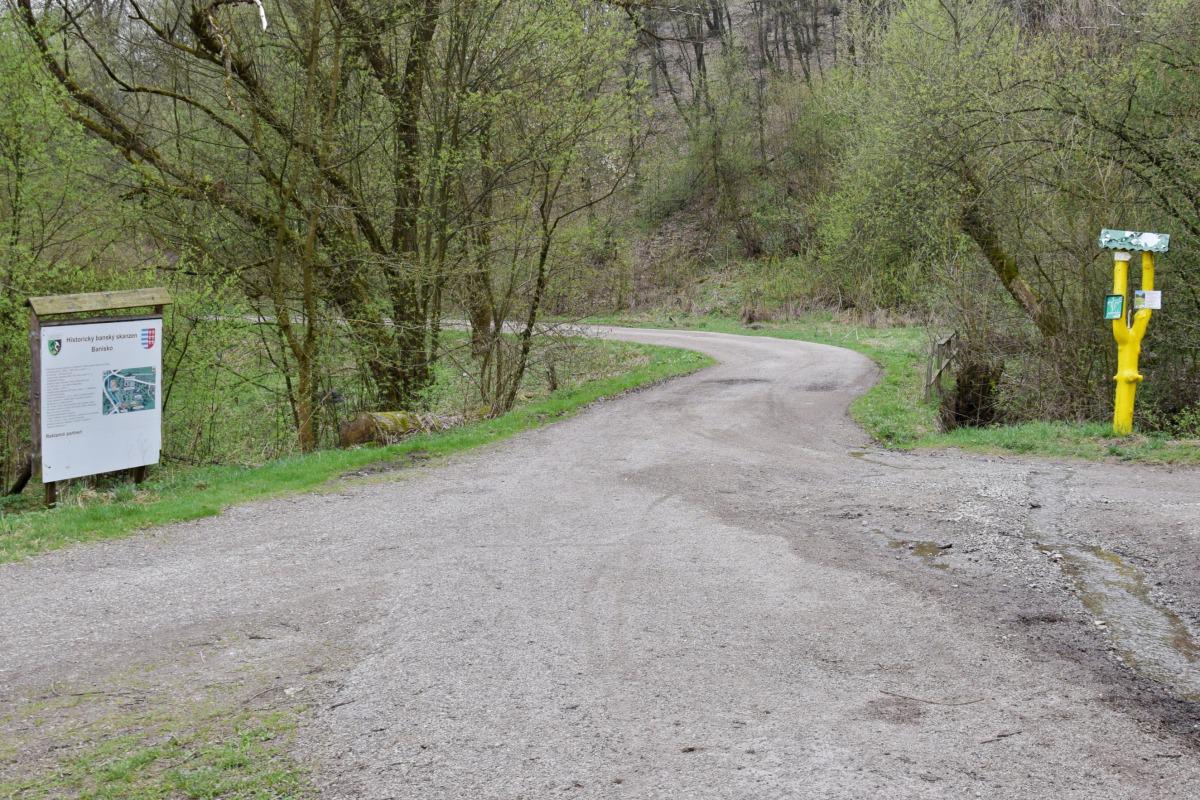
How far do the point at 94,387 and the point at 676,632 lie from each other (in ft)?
23.1

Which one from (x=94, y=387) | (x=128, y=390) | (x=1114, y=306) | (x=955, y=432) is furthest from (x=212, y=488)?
(x=1114, y=306)

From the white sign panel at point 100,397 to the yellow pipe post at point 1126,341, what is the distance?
11109 millimetres

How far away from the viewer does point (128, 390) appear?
977 cm

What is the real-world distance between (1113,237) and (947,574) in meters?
6.87

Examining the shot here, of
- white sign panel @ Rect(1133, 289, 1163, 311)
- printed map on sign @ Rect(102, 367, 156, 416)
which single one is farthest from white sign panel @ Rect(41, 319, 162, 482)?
white sign panel @ Rect(1133, 289, 1163, 311)

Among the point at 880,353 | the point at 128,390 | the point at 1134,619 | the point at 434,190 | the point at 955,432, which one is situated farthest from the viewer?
the point at 880,353

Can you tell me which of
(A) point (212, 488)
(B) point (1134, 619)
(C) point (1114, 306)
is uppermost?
(C) point (1114, 306)

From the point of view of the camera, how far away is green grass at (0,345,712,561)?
7.58 metres

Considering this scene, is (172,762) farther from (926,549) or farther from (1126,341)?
(1126,341)

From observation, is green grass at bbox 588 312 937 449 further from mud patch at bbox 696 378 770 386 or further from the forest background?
mud patch at bbox 696 378 770 386

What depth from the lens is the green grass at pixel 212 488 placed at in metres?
7.58

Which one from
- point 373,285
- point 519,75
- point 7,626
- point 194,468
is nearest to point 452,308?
point 373,285

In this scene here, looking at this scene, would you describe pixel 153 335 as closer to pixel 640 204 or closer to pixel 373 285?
pixel 373 285

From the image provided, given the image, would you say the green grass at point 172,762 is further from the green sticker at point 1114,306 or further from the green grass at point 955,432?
the green sticker at point 1114,306
